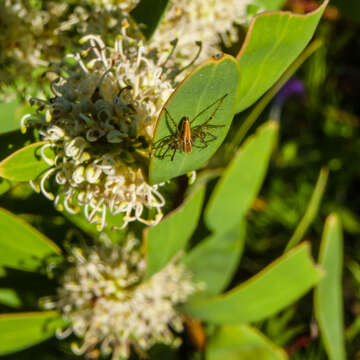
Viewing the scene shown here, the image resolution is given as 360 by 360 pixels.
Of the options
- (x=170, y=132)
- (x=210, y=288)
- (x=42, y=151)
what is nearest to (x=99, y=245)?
(x=210, y=288)

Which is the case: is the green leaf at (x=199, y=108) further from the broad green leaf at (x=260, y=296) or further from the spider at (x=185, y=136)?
the broad green leaf at (x=260, y=296)

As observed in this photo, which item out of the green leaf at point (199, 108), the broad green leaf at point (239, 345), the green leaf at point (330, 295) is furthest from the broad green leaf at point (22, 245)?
the green leaf at point (330, 295)

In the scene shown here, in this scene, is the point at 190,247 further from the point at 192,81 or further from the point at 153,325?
the point at 192,81

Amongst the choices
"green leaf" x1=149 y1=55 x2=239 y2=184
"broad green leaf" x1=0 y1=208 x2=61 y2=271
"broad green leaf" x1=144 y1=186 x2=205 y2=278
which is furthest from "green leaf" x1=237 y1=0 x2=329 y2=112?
"broad green leaf" x1=0 y1=208 x2=61 y2=271

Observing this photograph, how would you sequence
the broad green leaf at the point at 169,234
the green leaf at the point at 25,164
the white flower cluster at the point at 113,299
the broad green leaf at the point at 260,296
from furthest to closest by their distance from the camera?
the broad green leaf at the point at 260,296 → the white flower cluster at the point at 113,299 → the broad green leaf at the point at 169,234 → the green leaf at the point at 25,164

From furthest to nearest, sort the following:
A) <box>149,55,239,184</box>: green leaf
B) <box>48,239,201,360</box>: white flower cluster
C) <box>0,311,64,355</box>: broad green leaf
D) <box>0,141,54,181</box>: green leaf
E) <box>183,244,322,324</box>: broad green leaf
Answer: <box>183,244,322,324</box>: broad green leaf, <box>48,239,201,360</box>: white flower cluster, <box>0,311,64,355</box>: broad green leaf, <box>0,141,54,181</box>: green leaf, <box>149,55,239,184</box>: green leaf

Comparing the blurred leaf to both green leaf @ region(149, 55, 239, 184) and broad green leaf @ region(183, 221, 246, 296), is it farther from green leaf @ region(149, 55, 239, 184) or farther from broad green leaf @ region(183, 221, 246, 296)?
green leaf @ region(149, 55, 239, 184)

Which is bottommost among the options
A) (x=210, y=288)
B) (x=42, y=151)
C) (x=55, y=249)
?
(x=210, y=288)
